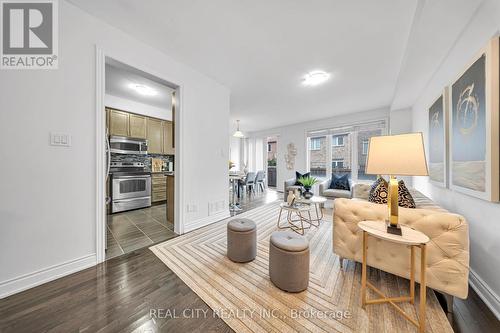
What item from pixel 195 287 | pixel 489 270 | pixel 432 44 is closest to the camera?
pixel 489 270

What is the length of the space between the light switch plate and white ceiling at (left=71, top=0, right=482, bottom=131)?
51.3 inches

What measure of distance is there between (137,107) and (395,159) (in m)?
5.09

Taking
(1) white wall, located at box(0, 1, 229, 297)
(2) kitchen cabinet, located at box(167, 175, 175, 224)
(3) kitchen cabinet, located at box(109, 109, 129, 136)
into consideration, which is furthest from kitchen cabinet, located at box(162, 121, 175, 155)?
(1) white wall, located at box(0, 1, 229, 297)

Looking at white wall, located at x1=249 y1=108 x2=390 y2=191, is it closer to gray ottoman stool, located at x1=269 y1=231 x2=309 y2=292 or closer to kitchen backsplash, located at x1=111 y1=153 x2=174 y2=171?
kitchen backsplash, located at x1=111 y1=153 x2=174 y2=171

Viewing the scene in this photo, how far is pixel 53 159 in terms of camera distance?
64.8 inches

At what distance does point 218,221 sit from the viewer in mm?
3264

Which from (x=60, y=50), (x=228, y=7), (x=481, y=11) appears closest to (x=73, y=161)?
(x=60, y=50)

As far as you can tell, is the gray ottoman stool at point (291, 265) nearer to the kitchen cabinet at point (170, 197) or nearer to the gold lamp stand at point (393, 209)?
the gold lamp stand at point (393, 209)

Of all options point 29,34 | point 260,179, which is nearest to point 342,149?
point 260,179

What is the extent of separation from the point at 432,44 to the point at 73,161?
Answer: 4.07 metres

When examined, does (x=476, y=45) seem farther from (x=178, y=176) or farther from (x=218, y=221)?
(x=218, y=221)

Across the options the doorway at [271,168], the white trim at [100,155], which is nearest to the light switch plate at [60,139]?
the white trim at [100,155]

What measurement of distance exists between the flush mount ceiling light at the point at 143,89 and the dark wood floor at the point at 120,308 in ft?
10.4

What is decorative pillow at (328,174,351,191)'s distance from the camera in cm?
435
